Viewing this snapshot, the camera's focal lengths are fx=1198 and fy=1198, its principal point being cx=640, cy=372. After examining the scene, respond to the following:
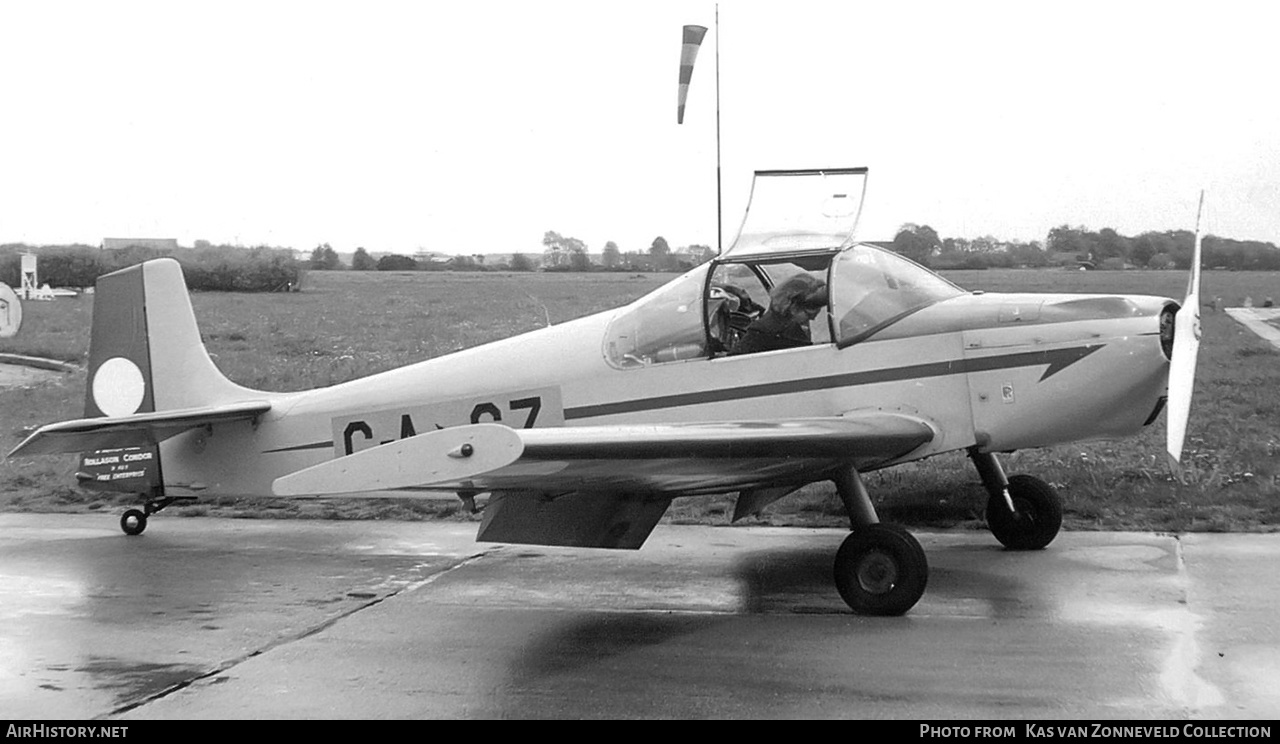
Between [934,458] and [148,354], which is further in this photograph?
[934,458]

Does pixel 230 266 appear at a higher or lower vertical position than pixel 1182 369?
higher

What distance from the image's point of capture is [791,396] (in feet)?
22.8

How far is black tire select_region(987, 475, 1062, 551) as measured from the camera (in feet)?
26.1

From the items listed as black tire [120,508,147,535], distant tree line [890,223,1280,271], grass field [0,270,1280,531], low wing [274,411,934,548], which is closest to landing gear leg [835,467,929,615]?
low wing [274,411,934,548]

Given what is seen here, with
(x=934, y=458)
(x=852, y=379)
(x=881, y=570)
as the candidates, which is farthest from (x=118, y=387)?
(x=934, y=458)

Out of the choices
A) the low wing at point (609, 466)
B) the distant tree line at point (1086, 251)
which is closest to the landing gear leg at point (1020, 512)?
the low wing at point (609, 466)

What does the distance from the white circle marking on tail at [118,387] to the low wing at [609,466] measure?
3830 mm

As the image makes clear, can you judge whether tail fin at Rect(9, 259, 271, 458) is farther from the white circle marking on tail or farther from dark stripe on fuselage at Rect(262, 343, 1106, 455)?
dark stripe on fuselage at Rect(262, 343, 1106, 455)

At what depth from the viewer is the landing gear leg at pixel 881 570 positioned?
20.4ft

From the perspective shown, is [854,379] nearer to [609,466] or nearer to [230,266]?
[609,466]

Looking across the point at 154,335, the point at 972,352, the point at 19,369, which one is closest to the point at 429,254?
the point at 19,369

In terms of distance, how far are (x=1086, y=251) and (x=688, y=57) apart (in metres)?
3.83

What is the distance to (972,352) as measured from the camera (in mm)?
6711
